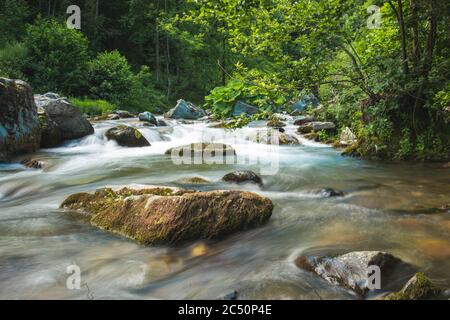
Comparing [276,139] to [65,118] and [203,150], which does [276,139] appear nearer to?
[203,150]

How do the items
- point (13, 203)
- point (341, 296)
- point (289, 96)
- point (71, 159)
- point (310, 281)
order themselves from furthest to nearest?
point (71, 159)
point (289, 96)
point (13, 203)
point (310, 281)
point (341, 296)

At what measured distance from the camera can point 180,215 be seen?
13.8ft

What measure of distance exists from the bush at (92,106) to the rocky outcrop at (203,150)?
9.59 m

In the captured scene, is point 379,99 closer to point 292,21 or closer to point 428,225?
point 292,21

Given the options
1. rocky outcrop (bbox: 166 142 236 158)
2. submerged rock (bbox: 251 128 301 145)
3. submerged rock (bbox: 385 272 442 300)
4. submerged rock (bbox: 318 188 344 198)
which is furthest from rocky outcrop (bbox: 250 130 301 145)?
submerged rock (bbox: 385 272 442 300)

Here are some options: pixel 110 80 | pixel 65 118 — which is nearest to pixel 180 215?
pixel 65 118

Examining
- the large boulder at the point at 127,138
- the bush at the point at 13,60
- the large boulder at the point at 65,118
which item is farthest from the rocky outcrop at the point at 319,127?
the bush at the point at 13,60

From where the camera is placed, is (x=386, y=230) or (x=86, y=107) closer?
(x=386, y=230)

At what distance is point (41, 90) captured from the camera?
1855 cm

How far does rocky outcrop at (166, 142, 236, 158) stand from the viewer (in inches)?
392

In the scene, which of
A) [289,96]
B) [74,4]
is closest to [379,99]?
[289,96]

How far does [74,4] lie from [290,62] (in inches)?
990

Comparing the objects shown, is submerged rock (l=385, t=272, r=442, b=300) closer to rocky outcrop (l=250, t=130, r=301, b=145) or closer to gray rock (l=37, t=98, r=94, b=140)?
rocky outcrop (l=250, t=130, r=301, b=145)

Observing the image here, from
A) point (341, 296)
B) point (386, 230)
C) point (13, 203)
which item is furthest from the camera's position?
point (13, 203)
